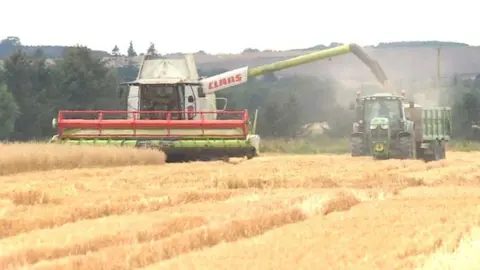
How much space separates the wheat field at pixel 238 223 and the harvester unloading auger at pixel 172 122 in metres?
6.68

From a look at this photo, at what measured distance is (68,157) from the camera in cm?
1802

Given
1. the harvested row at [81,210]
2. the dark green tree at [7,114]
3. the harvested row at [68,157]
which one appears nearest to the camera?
the harvested row at [81,210]

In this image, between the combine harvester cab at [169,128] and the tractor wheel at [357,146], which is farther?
the tractor wheel at [357,146]

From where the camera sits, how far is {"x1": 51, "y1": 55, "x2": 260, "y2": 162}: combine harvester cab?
69.5 feet

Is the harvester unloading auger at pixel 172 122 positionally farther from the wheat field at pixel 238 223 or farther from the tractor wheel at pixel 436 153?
the tractor wheel at pixel 436 153

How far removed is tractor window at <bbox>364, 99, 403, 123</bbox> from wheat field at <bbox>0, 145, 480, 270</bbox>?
11.7 m

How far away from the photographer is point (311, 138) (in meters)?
51.2

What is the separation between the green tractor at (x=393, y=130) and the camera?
24.8m

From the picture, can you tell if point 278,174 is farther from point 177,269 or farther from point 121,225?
point 177,269

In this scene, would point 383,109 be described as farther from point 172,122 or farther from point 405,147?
point 172,122

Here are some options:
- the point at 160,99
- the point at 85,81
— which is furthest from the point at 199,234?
the point at 85,81

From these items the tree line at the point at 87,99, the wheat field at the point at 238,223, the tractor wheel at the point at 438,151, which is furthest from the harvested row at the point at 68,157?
the tree line at the point at 87,99

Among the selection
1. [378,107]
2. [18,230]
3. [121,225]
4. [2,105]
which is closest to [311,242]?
[121,225]

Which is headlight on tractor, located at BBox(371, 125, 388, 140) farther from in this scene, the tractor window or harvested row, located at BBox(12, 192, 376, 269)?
harvested row, located at BBox(12, 192, 376, 269)
